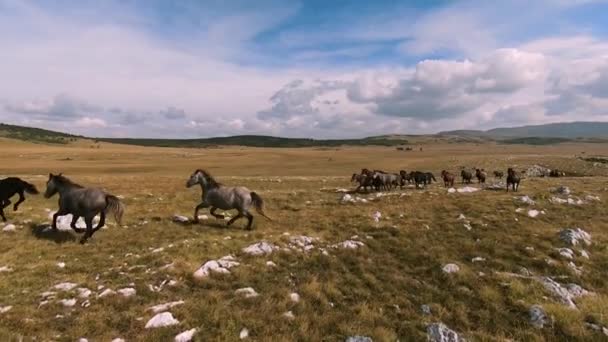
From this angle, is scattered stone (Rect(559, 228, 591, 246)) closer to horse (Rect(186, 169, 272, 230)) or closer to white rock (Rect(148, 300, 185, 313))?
horse (Rect(186, 169, 272, 230))

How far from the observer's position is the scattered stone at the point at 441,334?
9211 millimetres

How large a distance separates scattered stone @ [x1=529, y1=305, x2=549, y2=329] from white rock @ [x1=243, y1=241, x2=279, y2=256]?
736 centimetres

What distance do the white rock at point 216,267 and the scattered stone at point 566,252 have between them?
34.9 feet

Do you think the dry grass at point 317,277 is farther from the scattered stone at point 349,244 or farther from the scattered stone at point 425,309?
the scattered stone at point 349,244

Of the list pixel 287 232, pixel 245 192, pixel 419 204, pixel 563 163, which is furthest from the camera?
pixel 563 163

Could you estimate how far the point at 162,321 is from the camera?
912 cm

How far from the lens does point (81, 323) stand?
8.89 metres

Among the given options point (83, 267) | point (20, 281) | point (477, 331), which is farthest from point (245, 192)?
point (477, 331)

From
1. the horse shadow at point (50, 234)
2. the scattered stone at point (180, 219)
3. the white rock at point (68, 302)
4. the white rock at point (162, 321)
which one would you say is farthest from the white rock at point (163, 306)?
the scattered stone at point (180, 219)

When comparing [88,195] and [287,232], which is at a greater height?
[88,195]

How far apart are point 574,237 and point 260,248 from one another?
11.4 m

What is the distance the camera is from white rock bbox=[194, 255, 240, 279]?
1166 cm

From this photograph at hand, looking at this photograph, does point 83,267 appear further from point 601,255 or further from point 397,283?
point 601,255

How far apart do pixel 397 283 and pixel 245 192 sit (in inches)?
301
